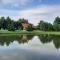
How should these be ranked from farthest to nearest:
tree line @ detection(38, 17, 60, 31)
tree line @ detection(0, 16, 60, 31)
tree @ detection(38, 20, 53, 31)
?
tree @ detection(38, 20, 53, 31)
tree line @ detection(38, 17, 60, 31)
tree line @ detection(0, 16, 60, 31)

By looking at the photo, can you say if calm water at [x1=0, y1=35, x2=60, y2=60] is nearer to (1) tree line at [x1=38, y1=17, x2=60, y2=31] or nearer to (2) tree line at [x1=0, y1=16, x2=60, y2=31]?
(2) tree line at [x1=0, y1=16, x2=60, y2=31]

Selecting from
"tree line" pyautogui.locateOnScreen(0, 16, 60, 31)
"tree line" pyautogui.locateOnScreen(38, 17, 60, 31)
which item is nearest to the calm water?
"tree line" pyautogui.locateOnScreen(0, 16, 60, 31)

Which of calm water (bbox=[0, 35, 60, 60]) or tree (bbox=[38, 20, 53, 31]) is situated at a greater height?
tree (bbox=[38, 20, 53, 31])

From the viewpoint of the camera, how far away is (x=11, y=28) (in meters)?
52.8

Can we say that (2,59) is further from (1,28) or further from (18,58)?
(1,28)

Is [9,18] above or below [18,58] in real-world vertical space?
above

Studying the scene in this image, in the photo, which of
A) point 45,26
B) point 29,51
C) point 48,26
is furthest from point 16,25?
point 29,51

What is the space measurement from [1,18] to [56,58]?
46.9 meters

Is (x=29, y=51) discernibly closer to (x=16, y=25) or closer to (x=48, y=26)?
(x=16, y=25)

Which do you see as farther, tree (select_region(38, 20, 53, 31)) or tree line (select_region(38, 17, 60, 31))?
tree (select_region(38, 20, 53, 31))

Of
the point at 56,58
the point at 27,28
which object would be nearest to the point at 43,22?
the point at 27,28

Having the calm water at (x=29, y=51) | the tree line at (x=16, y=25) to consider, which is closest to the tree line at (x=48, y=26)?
the tree line at (x=16, y=25)

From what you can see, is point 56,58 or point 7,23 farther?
point 7,23

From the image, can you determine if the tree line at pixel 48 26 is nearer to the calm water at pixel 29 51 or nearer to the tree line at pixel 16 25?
the tree line at pixel 16 25
